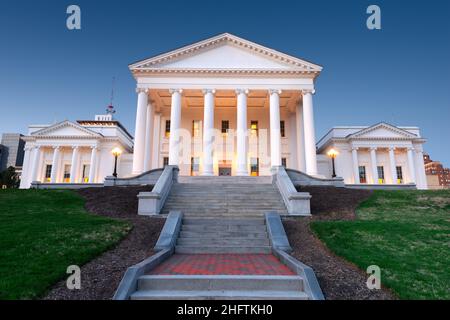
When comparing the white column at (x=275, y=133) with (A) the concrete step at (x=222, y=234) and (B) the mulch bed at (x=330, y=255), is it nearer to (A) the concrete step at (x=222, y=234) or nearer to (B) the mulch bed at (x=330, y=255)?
(B) the mulch bed at (x=330, y=255)

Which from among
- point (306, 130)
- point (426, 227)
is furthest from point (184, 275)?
point (306, 130)

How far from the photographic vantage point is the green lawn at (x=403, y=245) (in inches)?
231

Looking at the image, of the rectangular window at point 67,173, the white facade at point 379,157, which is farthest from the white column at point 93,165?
the white facade at point 379,157

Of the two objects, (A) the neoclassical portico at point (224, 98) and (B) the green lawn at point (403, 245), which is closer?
(B) the green lawn at point (403, 245)

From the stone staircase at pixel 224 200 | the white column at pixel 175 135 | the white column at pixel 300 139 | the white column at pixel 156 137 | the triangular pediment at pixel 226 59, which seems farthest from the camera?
the white column at pixel 156 137

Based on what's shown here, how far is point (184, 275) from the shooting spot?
20.0 feet

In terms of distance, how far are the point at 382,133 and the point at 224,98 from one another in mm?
24538

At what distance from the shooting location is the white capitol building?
94.7ft

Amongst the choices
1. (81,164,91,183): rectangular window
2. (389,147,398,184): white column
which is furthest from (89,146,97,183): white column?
(389,147,398,184): white column

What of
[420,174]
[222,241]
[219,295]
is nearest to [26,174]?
[222,241]

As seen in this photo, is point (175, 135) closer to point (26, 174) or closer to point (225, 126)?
point (225, 126)

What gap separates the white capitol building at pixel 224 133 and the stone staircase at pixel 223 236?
15910 mm

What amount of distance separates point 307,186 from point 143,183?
12.3 m
